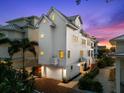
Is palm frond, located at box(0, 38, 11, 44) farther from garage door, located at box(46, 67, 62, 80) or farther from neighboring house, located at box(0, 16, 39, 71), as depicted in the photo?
garage door, located at box(46, 67, 62, 80)

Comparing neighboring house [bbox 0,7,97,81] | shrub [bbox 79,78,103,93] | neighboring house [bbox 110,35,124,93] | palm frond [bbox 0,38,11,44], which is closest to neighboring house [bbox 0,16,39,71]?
neighboring house [bbox 0,7,97,81]

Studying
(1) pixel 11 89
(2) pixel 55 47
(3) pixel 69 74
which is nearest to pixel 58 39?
(2) pixel 55 47

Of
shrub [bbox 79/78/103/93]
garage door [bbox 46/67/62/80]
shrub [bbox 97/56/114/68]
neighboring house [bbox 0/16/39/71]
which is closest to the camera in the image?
shrub [bbox 79/78/103/93]

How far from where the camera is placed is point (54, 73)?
27.8 meters

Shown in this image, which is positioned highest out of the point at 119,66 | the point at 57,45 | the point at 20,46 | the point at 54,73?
the point at 57,45

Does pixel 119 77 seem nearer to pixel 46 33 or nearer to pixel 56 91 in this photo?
pixel 56 91

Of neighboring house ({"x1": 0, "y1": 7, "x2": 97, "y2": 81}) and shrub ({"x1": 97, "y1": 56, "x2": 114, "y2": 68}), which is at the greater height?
neighboring house ({"x1": 0, "y1": 7, "x2": 97, "y2": 81})

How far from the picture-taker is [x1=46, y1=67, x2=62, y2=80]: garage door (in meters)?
27.0

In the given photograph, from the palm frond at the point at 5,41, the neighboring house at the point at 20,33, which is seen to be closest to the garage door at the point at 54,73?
the neighboring house at the point at 20,33

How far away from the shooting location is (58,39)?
87.6 feet

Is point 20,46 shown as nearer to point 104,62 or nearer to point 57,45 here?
point 57,45

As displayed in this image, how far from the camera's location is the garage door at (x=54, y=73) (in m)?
27.0

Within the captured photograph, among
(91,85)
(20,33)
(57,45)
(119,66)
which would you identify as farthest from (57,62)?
(119,66)

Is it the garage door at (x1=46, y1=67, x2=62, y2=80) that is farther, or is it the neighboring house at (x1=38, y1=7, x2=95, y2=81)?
the garage door at (x1=46, y1=67, x2=62, y2=80)
